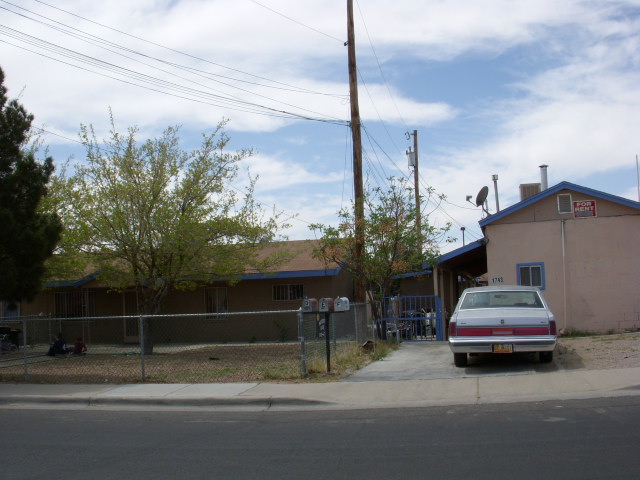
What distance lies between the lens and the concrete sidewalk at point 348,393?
929 centimetres

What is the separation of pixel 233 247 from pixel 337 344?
426 centimetres

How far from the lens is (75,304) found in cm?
2431

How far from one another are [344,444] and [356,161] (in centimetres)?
1114

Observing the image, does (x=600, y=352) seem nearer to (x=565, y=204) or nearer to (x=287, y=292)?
(x=565, y=204)

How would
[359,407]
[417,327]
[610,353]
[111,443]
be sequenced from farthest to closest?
[417,327] < [610,353] < [359,407] < [111,443]

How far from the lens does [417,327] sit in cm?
1880

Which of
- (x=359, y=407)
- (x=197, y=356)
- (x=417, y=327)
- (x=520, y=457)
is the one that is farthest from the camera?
(x=417, y=327)

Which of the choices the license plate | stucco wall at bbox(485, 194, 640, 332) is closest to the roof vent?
stucco wall at bbox(485, 194, 640, 332)

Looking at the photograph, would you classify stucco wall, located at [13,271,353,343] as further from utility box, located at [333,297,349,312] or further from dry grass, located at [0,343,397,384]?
utility box, located at [333,297,349,312]

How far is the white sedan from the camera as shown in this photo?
11008 millimetres

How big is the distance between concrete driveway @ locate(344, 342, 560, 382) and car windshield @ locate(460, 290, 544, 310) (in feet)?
3.63

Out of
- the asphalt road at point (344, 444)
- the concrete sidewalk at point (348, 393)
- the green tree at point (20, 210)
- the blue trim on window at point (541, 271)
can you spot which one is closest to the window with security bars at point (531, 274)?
the blue trim on window at point (541, 271)

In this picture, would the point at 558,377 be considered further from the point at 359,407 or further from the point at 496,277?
the point at 496,277

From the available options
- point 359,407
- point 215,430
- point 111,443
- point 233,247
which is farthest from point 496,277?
point 111,443
